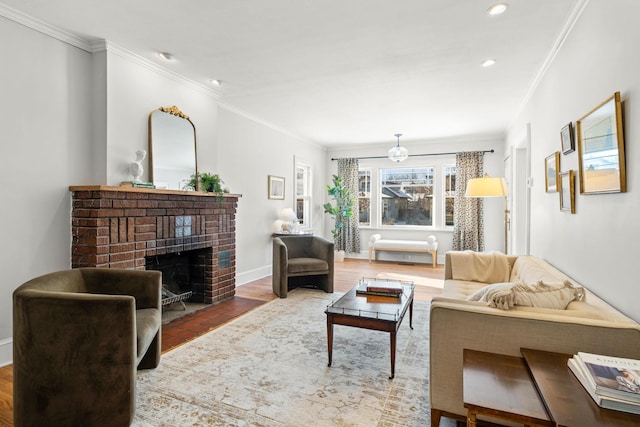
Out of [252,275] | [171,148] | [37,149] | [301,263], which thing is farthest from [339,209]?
[37,149]

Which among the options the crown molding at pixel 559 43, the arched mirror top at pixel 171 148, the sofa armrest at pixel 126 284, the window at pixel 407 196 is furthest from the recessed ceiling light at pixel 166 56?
the window at pixel 407 196

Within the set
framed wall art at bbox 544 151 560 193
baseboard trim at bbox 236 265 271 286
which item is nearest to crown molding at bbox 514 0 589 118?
framed wall art at bbox 544 151 560 193

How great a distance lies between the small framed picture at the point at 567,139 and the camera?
7.91ft

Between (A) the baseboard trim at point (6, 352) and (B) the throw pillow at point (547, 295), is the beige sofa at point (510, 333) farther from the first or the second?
(A) the baseboard trim at point (6, 352)

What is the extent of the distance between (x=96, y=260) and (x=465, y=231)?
625 cm

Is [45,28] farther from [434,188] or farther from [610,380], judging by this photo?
[434,188]

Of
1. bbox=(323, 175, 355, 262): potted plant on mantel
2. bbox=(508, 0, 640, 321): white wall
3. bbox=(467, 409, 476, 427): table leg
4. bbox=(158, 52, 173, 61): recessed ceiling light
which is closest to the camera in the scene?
bbox=(467, 409, 476, 427): table leg

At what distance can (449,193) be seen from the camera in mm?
7293

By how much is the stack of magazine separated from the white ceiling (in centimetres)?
222

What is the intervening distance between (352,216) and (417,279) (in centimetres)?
259

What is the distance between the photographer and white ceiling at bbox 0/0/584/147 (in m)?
2.42

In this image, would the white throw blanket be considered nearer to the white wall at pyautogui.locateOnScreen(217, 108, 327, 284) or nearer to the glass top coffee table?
the glass top coffee table

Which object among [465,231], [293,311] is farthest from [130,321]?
[465,231]

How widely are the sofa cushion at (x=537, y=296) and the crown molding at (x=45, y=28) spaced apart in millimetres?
3680
